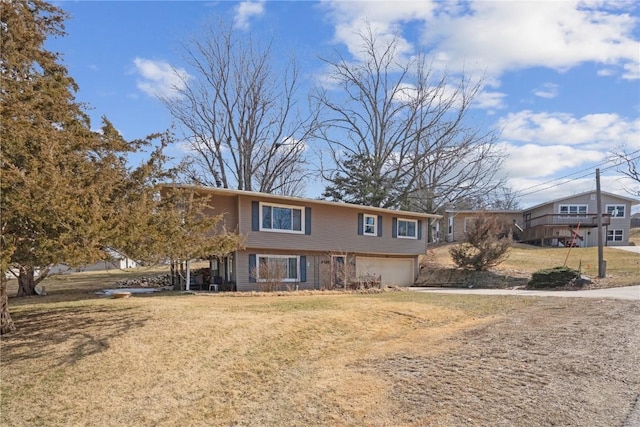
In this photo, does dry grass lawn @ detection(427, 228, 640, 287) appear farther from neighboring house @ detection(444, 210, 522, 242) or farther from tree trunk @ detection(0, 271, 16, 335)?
tree trunk @ detection(0, 271, 16, 335)

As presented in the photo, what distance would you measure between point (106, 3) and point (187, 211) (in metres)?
5.58

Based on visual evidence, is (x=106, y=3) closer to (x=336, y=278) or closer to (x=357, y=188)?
(x=336, y=278)

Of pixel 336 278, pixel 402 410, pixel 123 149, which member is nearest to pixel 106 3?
pixel 123 149

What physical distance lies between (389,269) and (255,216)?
9678 mm

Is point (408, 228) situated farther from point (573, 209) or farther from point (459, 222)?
point (573, 209)

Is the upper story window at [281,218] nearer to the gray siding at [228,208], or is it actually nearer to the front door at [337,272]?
the gray siding at [228,208]

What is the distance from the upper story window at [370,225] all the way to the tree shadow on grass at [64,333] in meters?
13.4

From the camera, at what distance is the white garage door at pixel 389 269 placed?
75.2 ft

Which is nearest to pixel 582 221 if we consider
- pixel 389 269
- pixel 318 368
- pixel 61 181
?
pixel 389 269

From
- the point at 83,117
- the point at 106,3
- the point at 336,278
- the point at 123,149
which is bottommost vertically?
the point at 336,278

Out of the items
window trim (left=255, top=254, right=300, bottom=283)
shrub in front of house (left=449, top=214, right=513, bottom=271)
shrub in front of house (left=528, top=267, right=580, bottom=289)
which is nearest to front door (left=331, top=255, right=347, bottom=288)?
window trim (left=255, top=254, right=300, bottom=283)

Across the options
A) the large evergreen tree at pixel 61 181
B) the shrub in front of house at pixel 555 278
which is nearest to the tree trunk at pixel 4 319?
the large evergreen tree at pixel 61 181

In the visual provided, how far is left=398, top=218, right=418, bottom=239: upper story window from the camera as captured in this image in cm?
2389

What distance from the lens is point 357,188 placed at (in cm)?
3312
